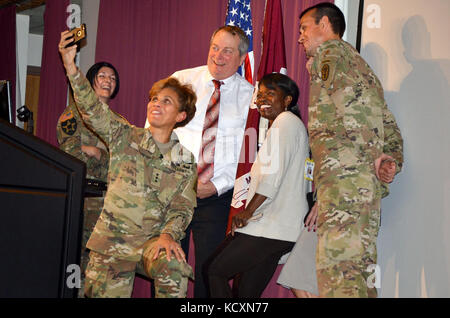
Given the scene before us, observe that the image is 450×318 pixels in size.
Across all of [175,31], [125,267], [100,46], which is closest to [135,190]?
[125,267]

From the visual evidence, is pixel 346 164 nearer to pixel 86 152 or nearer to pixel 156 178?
pixel 156 178

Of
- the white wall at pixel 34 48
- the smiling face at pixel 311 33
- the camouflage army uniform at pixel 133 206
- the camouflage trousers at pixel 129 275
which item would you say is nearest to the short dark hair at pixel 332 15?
the smiling face at pixel 311 33

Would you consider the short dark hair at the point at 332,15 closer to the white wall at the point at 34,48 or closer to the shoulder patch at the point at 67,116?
the shoulder patch at the point at 67,116

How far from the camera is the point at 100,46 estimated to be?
5582mm

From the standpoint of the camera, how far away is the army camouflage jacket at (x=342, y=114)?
8.16ft

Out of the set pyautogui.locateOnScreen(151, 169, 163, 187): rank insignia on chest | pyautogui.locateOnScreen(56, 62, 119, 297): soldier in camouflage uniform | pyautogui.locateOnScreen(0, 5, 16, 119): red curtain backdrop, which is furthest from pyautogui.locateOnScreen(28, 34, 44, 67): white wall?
pyautogui.locateOnScreen(151, 169, 163, 187): rank insignia on chest

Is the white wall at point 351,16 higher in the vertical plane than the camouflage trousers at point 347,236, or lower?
higher

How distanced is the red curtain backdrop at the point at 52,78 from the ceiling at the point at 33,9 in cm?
37

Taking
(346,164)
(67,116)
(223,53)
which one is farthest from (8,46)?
(346,164)

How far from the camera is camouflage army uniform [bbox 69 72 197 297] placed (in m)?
2.43

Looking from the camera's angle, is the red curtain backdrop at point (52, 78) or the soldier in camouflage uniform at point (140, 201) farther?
the red curtain backdrop at point (52, 78)

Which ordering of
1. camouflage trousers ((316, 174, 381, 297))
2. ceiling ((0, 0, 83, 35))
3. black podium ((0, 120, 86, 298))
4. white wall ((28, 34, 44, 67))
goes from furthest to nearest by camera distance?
1. white wall ((28, 34, 44, 67))
2. ceiling ((0, 0, 83, 35))
3. camouflage trousers ((316, 174, 381, 297))
4. black podium ((0, 120, 86, 298))

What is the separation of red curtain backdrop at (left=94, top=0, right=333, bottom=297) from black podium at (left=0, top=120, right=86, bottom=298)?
2164 mm

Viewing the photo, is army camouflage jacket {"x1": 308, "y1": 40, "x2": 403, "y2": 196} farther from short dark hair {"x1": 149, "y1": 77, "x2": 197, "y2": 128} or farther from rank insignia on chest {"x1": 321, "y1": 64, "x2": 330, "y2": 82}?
short dark hair {"x1": 149, "y1": 77, "x2": 197, "y2": 128}
